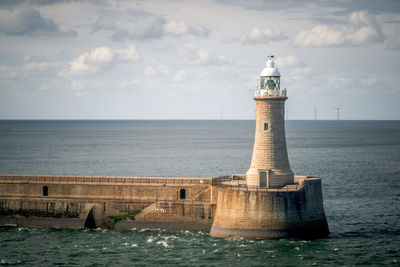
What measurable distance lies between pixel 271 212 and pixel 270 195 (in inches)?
44.2

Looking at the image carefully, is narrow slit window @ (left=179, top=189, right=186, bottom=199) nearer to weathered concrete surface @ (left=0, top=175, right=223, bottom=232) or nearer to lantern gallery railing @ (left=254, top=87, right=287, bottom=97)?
weathered concrete surface @ (left=0, top=175, right=223, bottom=232)

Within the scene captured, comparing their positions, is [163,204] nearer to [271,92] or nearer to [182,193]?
[182,193]

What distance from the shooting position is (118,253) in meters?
38.0

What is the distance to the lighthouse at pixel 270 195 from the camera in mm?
38938

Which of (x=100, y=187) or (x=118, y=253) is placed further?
(x=100, y=187)

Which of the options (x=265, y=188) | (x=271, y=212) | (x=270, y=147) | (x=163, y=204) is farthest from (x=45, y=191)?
(x=271, y=212)

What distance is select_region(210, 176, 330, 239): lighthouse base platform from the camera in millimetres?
38906

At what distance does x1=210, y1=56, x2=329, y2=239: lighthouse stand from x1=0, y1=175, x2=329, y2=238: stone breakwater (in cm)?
7

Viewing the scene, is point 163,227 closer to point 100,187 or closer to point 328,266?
point 100,187

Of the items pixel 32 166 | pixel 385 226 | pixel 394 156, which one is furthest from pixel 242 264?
pixel 394 156

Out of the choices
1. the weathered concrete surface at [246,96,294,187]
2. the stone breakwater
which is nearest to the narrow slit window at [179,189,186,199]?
the stone breakwater

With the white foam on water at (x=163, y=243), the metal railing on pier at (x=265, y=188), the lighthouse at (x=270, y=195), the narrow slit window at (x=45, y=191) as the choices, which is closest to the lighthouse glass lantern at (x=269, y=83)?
the lighthouse at (x=270, y=195)

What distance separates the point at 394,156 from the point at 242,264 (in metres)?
75.8

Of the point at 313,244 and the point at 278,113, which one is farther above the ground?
the point at 278,113
